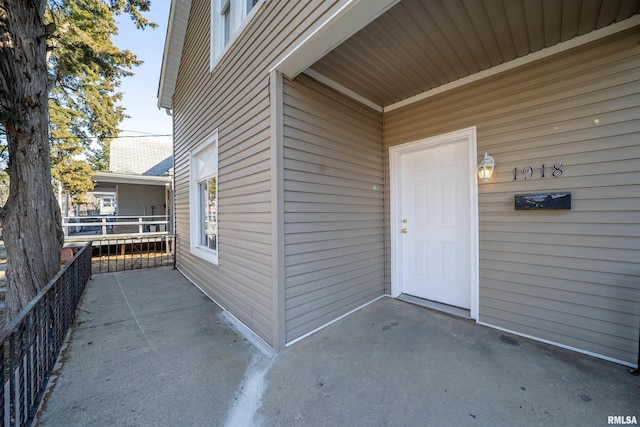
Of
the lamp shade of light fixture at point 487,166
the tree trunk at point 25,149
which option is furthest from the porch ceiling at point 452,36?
the tree trunk at point 25,149

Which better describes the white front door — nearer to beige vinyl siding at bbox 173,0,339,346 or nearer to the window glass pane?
beige vinyl siding at bbox 173,0,339,346

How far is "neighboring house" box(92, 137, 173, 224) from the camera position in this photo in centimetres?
944

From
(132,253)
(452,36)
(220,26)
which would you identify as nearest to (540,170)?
(452,36)

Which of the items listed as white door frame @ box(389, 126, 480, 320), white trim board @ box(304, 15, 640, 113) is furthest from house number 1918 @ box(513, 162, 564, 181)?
white trim board @ box(304, 15, 640, 113)

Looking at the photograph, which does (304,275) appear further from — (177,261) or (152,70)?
(152,70)

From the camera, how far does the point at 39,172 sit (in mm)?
2818

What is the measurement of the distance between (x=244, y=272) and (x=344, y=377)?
161 centimetres

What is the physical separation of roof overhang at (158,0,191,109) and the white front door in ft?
16.3

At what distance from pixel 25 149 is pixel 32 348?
84.2 inches

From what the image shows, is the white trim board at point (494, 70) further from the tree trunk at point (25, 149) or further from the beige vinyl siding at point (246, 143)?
the tree trunk at point (25, 149)

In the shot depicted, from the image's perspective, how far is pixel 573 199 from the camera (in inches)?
91.4

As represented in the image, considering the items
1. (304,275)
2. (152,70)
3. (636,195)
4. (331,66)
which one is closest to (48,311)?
(304,275)

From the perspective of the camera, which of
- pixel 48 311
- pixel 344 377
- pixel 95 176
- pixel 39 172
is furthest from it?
pixel 95 176

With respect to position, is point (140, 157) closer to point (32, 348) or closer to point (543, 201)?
point (32, 348)
